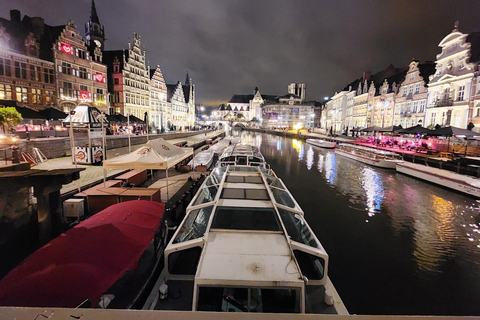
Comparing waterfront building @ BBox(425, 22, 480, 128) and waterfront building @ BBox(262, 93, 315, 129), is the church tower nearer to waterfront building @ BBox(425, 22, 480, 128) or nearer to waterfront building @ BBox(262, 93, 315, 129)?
waterfront building @ BBox(425, 22, 480, 128)

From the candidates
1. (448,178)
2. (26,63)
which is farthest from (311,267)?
(26,63)

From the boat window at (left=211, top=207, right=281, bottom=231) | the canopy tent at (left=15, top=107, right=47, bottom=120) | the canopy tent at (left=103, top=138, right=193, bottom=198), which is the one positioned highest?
the canopy tent at (left=15, top=107, right=47, bottom=120)

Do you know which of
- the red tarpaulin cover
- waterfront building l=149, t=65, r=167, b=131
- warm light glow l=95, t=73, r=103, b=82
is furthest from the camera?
waterfront building l=149, t=65, r=167, b=131

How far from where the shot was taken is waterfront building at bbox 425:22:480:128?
1216 inches

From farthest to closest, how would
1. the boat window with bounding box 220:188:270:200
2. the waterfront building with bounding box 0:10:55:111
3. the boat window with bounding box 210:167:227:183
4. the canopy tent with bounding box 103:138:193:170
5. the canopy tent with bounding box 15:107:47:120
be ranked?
1. the waterfront building with bounding box 0:10:55:111
2. the canopy tent with bounding box 15:107:47:120
3. the canopy tent with bounding box 103:138:193:170
4. the boat window with bounding box 210:167:227:183
5. the boat window with bounding box 220:188:270:200

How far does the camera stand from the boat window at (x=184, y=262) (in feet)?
19.0

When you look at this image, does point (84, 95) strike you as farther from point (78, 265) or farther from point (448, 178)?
point (448, 178)

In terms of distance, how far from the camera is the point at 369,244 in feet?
29.9

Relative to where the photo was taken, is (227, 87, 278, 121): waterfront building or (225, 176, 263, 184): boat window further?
(227, 87, 278, 121): waterfront building

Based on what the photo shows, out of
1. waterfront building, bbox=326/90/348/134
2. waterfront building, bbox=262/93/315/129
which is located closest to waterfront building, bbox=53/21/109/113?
waterfront building, bbox=326/90/348/134

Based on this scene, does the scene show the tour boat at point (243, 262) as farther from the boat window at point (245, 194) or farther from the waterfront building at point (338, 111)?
the waterfront building at point (338, 111)

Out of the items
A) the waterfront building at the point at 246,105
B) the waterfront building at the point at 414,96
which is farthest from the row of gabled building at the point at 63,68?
the waterfront building at the point at 246,105

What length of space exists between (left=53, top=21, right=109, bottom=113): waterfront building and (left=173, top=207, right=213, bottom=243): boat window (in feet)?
135

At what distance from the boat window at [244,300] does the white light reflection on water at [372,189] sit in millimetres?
9519
